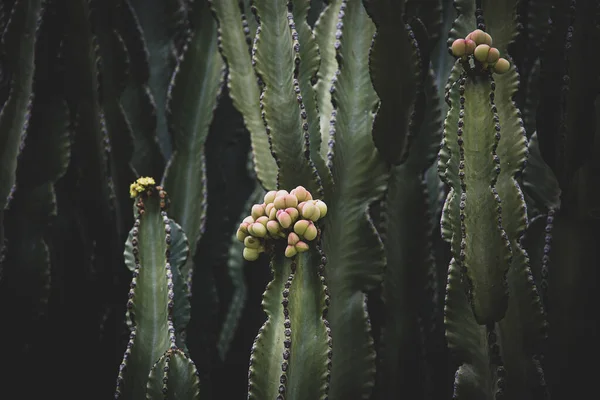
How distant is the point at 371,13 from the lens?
1.10 m

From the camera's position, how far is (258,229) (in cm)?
85

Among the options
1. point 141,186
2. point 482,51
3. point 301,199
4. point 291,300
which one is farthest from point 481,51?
point 141,186

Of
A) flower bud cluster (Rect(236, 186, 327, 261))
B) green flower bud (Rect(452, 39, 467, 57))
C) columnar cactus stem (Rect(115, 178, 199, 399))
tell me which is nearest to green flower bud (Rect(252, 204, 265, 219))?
flower bud cluster (Rect(236, 186, 327, 261))

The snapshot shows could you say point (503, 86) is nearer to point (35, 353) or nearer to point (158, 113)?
point (158, 113)

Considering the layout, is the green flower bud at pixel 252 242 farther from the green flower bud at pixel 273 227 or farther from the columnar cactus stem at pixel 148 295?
the columnar cactus stem at pixel 148 295

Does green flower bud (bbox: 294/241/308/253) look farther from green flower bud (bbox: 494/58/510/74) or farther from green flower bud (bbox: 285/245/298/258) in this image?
green flower bud (bbox: 494/58/510/74)

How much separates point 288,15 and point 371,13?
15cm

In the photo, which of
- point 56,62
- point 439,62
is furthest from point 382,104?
point 56,62

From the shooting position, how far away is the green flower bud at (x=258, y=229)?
0.85 m

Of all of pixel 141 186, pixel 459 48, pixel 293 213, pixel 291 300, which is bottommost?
pixel 291 300

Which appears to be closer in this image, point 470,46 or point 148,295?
point 470,46

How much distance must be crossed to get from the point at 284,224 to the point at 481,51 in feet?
1.25

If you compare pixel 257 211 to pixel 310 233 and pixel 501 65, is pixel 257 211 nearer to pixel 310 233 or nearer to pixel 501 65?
pixel 310 233

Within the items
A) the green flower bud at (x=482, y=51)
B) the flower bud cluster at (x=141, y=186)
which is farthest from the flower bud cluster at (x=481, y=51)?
the flower bud cluster at (x=141, y=186)
